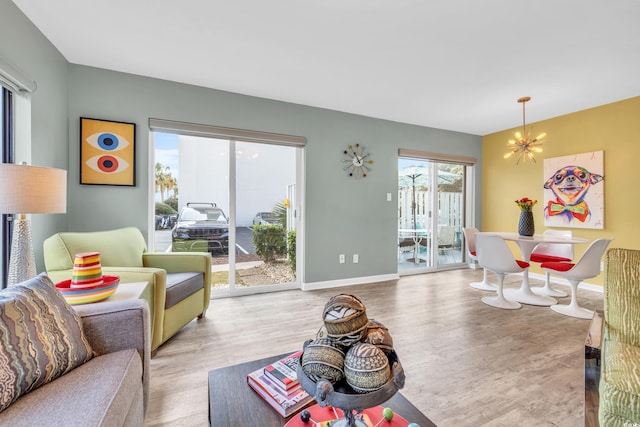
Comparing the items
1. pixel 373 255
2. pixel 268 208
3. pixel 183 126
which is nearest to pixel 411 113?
pixel 373 255

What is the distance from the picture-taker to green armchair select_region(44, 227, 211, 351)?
1.90 m

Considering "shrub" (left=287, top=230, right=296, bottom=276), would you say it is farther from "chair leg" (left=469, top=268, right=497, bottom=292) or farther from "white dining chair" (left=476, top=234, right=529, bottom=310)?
"chair leg" (left=469, top=268, right=497, bottom=292)

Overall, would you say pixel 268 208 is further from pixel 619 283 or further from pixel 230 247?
pixel 619 283

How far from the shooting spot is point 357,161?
398 cm

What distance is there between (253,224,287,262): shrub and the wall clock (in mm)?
A: 1259

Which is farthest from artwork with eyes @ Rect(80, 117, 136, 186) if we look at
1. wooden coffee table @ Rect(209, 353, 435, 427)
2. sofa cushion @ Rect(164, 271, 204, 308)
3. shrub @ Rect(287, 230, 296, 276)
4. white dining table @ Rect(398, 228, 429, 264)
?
white dining table @ Rect(398, 228, 429, 264)

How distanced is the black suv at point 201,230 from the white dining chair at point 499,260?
2.94m

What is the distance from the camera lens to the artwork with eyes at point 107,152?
2.66 m

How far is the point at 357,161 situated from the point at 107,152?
2857 millimetres

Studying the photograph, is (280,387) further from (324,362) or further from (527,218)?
(527,218)

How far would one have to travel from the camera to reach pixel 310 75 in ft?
9.36

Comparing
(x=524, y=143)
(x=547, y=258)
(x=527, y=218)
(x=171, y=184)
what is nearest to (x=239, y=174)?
(x=171, y=184)

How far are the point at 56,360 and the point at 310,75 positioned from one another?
2.78 metres

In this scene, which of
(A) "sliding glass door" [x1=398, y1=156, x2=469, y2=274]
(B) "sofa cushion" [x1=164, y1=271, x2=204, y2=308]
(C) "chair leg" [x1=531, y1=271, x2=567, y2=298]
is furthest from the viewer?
(A) "sliding glass door" [x1=398, y1=156, x2=469, y2=274]
